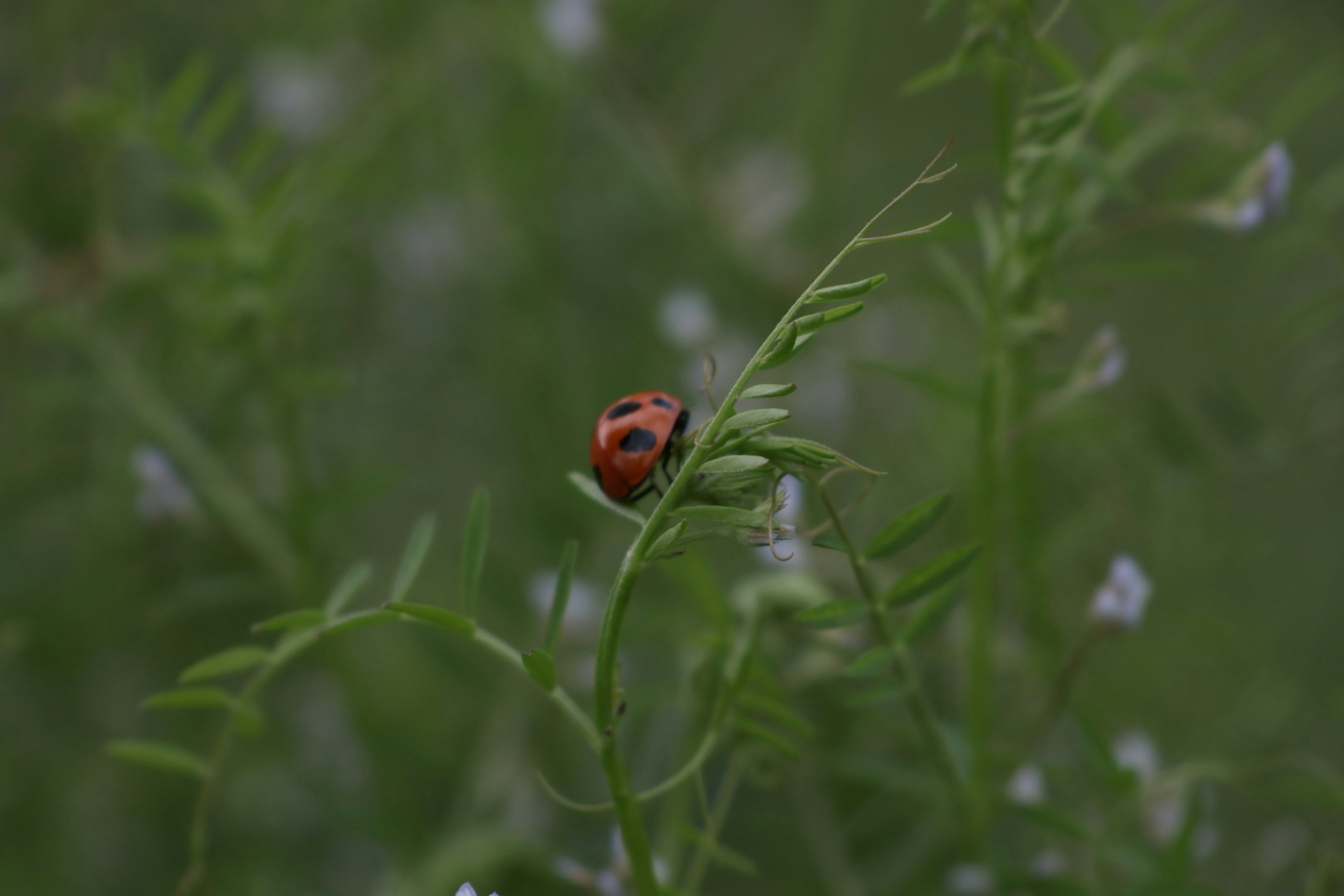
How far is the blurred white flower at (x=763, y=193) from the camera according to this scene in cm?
112

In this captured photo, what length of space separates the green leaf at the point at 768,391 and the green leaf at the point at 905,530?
11cm

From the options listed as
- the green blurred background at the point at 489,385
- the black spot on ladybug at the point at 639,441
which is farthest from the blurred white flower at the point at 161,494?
the black spot on ladybug at the point at 639,441

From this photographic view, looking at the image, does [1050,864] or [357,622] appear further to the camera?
[1050,864]

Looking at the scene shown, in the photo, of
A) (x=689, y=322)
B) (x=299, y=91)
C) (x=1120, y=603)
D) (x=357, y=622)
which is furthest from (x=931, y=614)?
(x=299, y=91)

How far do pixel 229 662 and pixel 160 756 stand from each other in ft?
0.20

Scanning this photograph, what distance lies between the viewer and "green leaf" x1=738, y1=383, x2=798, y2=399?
339mm

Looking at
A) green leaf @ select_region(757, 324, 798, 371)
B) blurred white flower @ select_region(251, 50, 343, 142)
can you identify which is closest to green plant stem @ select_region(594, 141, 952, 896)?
green leaf @ select_region(757, 324, 798, 371)

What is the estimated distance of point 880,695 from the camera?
442 mm

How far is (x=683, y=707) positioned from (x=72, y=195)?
65 centimetres

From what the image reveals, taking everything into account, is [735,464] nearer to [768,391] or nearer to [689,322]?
[768,391]

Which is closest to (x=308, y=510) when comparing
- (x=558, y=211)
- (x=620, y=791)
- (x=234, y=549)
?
(x=234, y=549)

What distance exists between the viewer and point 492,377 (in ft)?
3.44

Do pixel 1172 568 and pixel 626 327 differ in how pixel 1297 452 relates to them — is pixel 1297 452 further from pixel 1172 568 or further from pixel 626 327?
pixel 626 327

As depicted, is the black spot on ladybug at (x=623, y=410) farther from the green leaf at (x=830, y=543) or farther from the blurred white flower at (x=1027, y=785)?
the blurred white flower at (x=1027, y=785)
